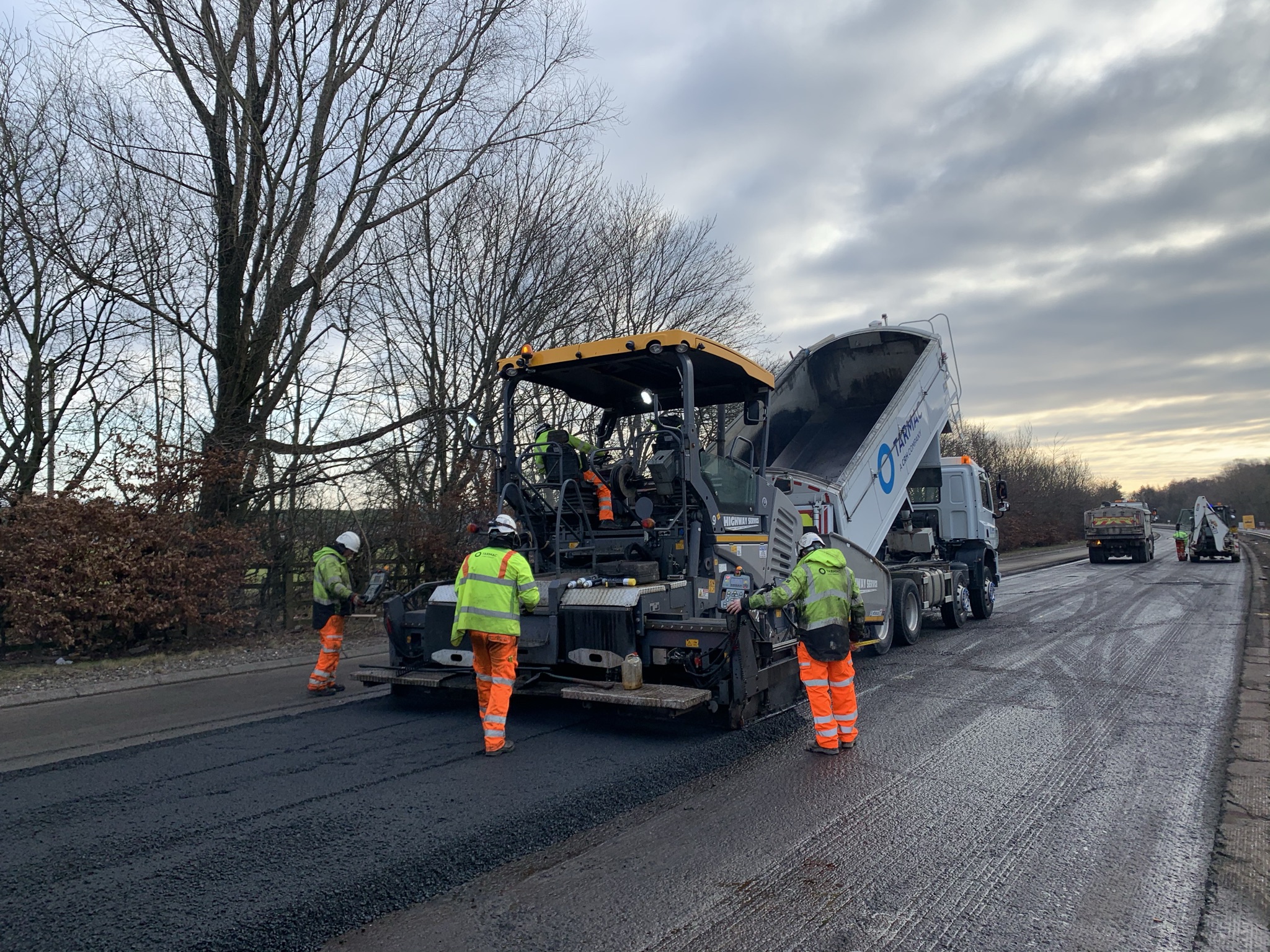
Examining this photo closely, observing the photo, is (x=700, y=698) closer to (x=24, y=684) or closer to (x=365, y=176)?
(x=24, y=684)

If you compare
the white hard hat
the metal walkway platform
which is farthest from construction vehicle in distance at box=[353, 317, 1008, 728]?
the white hard hat

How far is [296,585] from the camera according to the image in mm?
12891

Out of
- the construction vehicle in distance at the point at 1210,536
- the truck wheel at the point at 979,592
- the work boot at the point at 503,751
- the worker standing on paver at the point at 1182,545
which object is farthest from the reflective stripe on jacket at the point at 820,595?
the worker standing on paver at the point at 1182,545

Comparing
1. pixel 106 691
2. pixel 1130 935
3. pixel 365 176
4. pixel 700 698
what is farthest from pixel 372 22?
pixel 1130 935

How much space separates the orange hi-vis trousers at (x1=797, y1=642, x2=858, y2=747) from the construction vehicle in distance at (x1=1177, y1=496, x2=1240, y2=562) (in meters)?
32.5

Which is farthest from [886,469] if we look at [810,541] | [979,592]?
[810,541]

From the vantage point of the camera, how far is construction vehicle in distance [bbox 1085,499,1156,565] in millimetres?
33312

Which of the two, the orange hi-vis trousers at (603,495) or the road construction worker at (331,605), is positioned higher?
the orange hi-vis trousers at (603,495)

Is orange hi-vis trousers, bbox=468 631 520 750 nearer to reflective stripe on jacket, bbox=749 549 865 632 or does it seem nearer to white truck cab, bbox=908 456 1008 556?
reflective stripe on jacket, bbox=749 549 865 632

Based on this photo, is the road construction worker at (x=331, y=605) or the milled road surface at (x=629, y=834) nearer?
the milled road surface at (x=629, y=834)

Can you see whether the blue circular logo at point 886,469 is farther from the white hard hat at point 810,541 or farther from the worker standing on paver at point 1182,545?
the worker standing on paver at point 1182,545

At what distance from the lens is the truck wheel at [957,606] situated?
12.7 m

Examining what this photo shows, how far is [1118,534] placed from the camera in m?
33.4

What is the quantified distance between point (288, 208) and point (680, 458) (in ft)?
29.6
